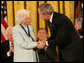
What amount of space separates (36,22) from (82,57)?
206 cm

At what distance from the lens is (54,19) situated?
11.7 ft

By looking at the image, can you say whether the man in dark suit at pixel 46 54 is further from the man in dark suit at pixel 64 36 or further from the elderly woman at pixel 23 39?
the elderly woman at pixel 23 39

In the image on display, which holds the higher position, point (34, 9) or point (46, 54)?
point (34, 9)

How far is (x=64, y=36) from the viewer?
11.5ft

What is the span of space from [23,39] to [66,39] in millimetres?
685

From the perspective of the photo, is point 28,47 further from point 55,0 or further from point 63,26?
point 55,0

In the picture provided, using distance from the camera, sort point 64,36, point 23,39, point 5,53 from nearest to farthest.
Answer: point 64,36, point 23,39, point 5,53

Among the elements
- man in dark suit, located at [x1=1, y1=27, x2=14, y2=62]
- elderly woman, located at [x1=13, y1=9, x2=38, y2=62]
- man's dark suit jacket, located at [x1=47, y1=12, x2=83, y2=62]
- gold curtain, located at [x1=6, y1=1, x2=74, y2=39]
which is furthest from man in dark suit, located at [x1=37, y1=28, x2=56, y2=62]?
gold curtain, located at [x1=6, y1=1, x2=74, y2=39]

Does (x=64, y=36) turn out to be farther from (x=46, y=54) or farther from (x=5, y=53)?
(x=5, y=53)

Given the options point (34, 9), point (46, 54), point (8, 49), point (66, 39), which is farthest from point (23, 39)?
point (34, 9)

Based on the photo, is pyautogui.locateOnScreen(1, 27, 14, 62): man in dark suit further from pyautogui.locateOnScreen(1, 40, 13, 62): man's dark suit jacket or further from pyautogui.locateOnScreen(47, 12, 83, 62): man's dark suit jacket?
pyautogui.locateOnScreen(47, 12, 83, 62): man's dark suit jacket

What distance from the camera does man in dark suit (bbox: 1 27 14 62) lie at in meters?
4.42

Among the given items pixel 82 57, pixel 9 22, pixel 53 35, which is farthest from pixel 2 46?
pixel 82 57

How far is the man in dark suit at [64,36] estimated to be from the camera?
3.52 meters
